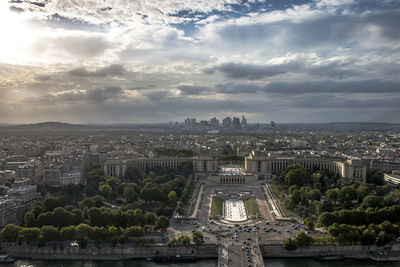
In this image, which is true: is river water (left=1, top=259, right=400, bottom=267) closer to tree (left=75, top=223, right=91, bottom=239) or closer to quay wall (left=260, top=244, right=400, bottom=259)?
quay wall (left=260, top=244, right=400, bottom=259)

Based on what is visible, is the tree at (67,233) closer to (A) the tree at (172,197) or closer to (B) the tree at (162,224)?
(B) the tree at (162,224)

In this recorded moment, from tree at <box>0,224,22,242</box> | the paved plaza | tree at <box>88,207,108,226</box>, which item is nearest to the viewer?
tree at <box>0,224,22,242</box>

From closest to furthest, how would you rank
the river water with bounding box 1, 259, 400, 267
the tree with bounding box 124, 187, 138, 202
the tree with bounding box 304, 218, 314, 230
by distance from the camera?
the river water with bounding box 1, 259, 400, 267 < the tree with bounding box 304, 218, 314, 230 < the tree with bounding box 124, 187, 138, 202

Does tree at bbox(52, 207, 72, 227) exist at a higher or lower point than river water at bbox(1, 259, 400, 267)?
higher

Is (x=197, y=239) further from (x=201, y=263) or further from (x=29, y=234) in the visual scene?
(x=29, y=234)

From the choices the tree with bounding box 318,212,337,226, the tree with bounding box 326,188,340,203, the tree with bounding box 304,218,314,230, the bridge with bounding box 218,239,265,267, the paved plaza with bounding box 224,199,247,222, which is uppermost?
the tree with bounding box 326,188,340,203

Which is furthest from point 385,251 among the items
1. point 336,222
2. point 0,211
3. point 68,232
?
point 0,211

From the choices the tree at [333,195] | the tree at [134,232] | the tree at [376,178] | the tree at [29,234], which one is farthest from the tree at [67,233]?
the tree at [376,178]

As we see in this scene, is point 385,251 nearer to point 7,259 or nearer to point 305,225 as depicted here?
point 305,225

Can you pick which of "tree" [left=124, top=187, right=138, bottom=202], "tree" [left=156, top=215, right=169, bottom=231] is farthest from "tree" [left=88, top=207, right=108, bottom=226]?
"tree" [left=124, top=187, right=138, bottom=202]
